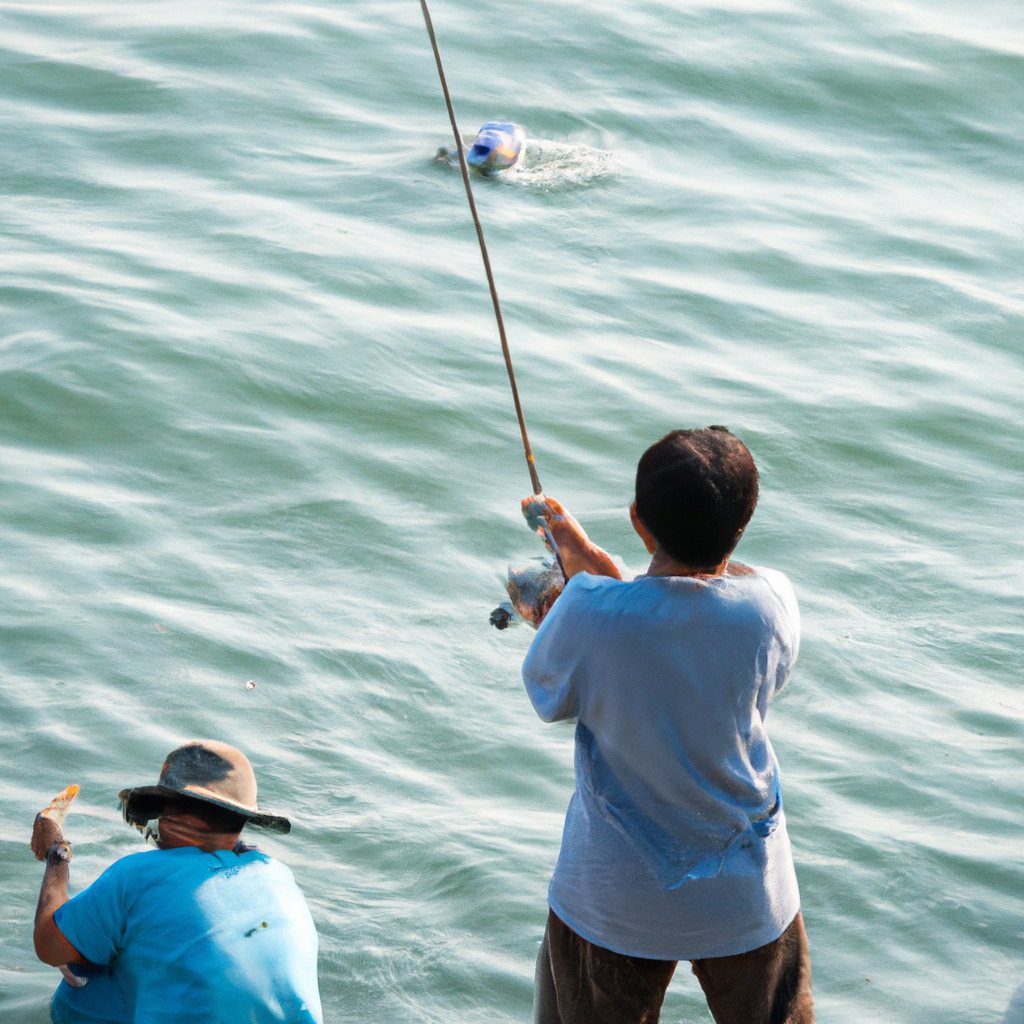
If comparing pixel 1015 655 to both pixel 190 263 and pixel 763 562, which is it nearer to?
pixel 763 562

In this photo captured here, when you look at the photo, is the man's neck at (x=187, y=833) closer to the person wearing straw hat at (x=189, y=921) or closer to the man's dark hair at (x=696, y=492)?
the person wearing straw hat at (x=189, y=921)

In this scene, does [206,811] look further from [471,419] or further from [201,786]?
[471,419]

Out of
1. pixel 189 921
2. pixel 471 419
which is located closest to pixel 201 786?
pixel 189 921

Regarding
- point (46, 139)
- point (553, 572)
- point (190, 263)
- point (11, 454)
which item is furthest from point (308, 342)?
point (553, 572)

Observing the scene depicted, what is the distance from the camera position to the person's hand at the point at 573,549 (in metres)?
2.35

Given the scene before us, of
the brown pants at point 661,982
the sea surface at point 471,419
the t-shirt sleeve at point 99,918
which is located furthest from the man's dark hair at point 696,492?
the sea surface at point 471,419

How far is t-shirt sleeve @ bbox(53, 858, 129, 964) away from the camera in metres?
2.52

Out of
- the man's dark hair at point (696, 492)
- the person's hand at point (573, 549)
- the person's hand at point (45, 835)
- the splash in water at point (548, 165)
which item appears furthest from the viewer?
the splash in water at point (548, 165)

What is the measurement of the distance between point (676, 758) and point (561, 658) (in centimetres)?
21

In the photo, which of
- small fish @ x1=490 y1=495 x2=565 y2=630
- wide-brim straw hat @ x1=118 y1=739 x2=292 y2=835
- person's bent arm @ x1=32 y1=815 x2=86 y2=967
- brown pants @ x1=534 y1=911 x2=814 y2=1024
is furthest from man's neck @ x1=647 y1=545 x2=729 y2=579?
person's bent arm @ x1=32 y1=815 x2=86 y2=967

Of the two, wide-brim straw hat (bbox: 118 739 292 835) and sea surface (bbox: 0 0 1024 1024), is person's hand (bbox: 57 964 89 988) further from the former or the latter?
sea surface (bbox: 0 0 1024 1024)

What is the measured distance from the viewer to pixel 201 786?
102 inches

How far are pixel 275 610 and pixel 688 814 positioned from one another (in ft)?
11.0

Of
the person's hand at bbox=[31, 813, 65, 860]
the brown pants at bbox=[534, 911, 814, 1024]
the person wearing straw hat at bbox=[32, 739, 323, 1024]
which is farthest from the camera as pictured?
the person's hand at bbox=[31, 813, 65, 860]
